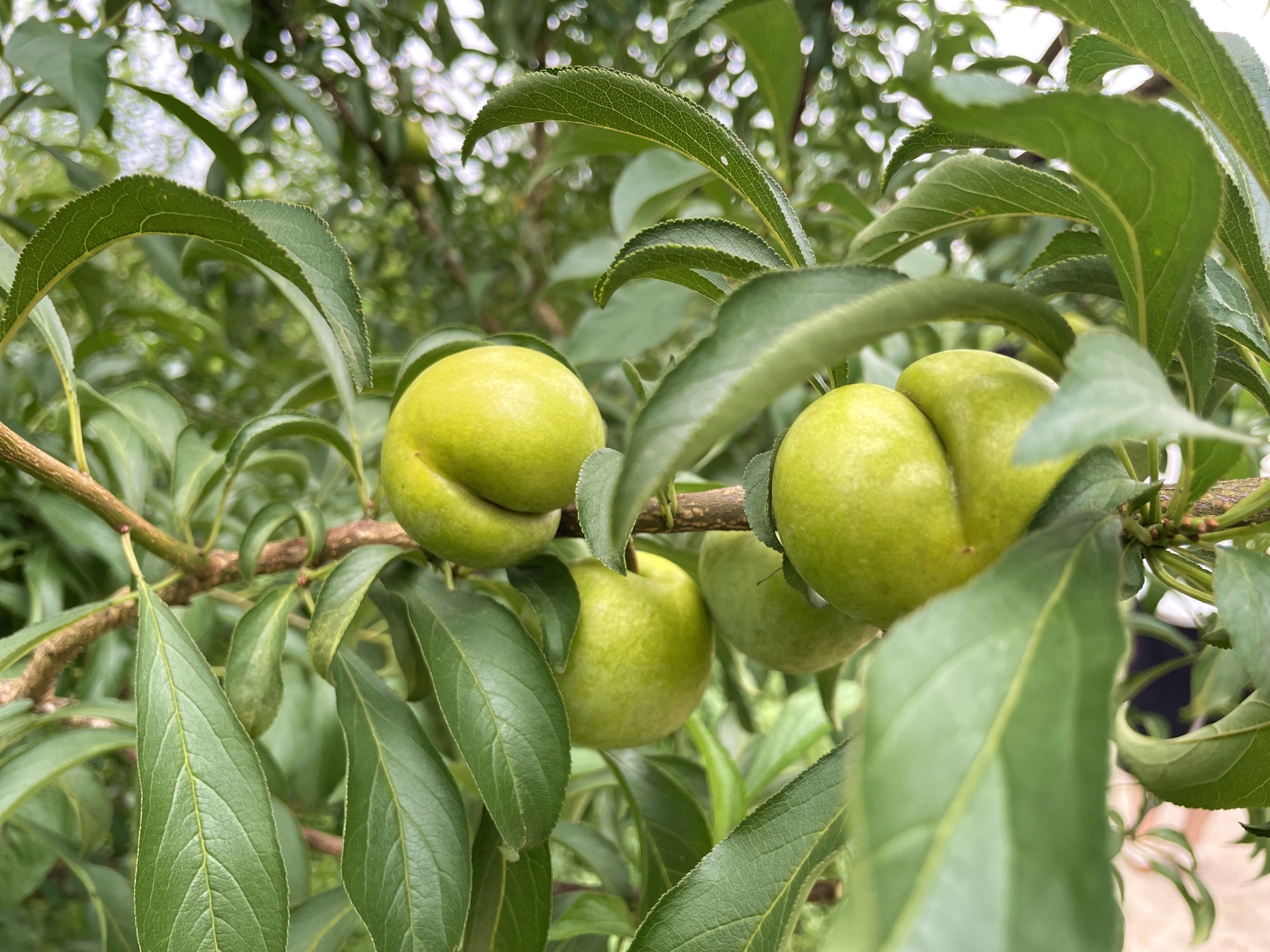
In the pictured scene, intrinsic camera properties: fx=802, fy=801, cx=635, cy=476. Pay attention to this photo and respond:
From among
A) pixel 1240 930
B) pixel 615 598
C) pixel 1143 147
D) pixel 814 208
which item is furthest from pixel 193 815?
pixel 1240 930

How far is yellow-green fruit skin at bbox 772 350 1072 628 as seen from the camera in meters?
0.34

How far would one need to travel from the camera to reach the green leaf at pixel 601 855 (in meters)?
0.79

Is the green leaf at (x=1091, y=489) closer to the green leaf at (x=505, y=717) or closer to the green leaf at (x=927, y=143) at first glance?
the green leaf at (x=927, y=143)

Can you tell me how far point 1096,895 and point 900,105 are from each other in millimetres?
1619

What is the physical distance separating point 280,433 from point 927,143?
490mm

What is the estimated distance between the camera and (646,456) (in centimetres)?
27

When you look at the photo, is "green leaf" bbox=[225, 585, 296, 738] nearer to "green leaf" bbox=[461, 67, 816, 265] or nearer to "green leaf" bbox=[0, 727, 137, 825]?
"green leaf" bbox=[0, 727, 137, 825]

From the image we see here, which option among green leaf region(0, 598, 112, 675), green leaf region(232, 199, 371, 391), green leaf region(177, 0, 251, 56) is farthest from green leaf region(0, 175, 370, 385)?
green leaf region(177, 0, 251, 56)

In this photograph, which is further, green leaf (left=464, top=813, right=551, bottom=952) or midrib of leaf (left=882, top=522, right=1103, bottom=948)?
green leaf (left=464, top=813, right=551, bottom=952)

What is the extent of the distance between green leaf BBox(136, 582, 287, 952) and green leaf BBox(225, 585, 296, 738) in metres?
0.02

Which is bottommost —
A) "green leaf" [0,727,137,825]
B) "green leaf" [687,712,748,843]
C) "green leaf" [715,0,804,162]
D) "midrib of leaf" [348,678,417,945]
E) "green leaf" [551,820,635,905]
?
"green leaf" [551,820,635,905]

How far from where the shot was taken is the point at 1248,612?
1.09ft

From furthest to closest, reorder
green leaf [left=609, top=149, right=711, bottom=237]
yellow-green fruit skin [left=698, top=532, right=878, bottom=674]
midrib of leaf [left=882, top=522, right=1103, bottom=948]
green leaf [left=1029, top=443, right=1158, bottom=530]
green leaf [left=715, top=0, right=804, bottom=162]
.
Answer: green leaf [left=609, top=149, right=711, bottom=237] → green leaf [left=715, top=0, right=804, bottom=162] → yellow-green fruit skin [left=698, top=532, right=878, bottom=674] → green leaf [left=1029, top=443, right=1158, bottom=530] → midrib of leaf [left=882, top=522, right=1103, bottom=948]

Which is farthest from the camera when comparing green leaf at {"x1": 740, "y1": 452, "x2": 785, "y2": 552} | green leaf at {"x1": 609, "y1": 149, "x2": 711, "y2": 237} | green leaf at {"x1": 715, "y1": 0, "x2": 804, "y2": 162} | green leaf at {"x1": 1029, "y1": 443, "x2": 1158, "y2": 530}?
green leaf at {"x1": 609, "y1": 149, "x2": 711, "y2": 237}
